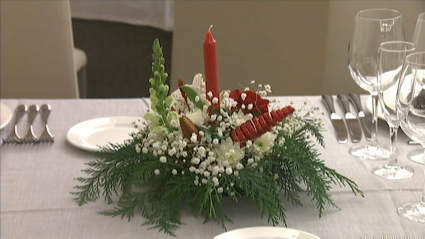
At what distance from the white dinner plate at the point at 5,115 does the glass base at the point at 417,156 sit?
731 millimetres

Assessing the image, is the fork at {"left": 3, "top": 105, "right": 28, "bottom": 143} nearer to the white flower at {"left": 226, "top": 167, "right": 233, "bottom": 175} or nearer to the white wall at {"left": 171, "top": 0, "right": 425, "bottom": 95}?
the white flower at {"left": 226, "top": 167, "right": 233, "bottom": 175}

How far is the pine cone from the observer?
2.71ft

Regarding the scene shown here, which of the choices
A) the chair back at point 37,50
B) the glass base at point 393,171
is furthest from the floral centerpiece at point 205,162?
the chair back at point 37,50

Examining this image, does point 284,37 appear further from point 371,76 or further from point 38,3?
point 371,76

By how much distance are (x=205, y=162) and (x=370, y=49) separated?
0.39 meters

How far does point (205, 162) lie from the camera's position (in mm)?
824

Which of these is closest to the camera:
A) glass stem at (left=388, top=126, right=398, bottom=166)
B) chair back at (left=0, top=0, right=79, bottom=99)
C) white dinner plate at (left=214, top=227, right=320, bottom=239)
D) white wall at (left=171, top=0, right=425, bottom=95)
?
white dinner plate at (left=214, top=227, right=320, bottom=239)

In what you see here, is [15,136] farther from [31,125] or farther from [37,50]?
[37,50]

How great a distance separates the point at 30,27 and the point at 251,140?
115 centimetres

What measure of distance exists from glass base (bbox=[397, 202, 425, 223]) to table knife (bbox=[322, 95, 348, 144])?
248 millimetres

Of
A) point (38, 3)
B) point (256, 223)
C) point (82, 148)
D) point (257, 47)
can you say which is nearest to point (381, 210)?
point (256, 223)

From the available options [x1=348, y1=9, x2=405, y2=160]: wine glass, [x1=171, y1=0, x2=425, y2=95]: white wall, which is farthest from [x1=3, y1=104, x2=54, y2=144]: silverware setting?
[x1=171, y1=0, x2=425, y2=95]: white wall

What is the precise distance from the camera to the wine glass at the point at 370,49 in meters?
1.02

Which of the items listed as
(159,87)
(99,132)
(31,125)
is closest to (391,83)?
(159,87)
